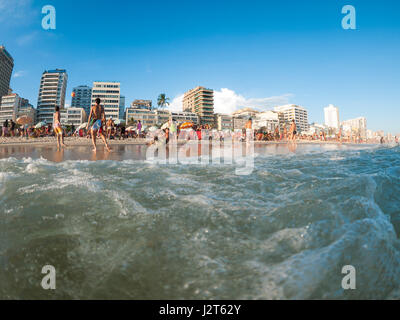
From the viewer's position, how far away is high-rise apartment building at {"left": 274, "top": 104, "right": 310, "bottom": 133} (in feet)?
483

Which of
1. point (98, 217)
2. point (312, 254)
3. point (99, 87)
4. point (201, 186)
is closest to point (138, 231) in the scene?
point (98, 217)

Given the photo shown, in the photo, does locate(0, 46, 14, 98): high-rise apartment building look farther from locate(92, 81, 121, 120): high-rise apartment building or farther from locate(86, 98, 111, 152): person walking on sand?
locate(86, 98, 111, 152): person walking on sand

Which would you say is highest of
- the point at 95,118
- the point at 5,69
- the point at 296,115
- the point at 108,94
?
the point at 5,69

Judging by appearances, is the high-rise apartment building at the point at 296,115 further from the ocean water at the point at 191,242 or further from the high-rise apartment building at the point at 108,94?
the ocean water at the point at 191,242

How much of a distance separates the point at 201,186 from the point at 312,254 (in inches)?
74.7

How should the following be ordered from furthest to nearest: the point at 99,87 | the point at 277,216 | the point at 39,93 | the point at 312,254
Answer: the point at 39,93
the point at 99,87
the point at 277,216
the point at 312,254

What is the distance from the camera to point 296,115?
147375mm

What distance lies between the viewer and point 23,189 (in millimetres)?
2541

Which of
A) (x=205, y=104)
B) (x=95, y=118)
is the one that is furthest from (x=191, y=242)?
(x=205, y=104)

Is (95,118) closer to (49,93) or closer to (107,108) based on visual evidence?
(107,108)

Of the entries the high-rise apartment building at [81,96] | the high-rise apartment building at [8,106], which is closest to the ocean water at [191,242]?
the high-rise apartment building at [8,106]

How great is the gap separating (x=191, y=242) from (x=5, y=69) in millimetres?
162481
